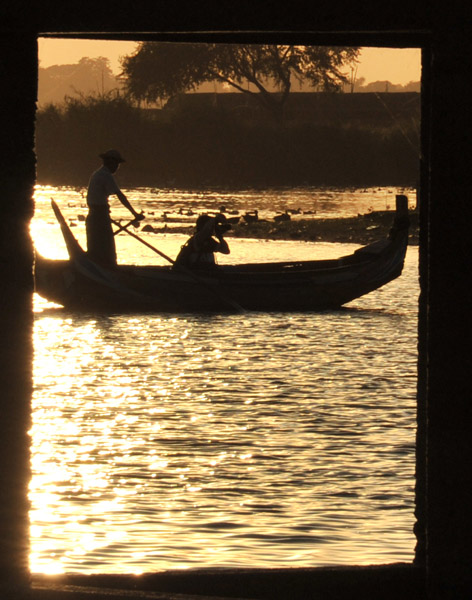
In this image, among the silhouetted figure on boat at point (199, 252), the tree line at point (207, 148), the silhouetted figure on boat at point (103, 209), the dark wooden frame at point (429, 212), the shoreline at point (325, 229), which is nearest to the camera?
the dark wooden frame at point (429, 212)

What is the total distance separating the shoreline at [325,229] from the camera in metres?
28.7

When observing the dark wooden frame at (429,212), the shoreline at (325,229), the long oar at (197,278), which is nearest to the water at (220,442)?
the long oar at (197,278)

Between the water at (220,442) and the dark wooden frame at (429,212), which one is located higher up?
the dark wooden frame at (429,212)

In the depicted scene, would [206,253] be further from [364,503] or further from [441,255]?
[441,255]

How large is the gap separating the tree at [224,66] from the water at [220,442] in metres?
43.4

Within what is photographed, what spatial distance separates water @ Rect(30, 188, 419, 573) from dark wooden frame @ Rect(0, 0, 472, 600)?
233 cm

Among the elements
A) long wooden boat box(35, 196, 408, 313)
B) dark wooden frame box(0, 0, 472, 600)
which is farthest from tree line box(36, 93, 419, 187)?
dark wooden frame box(0, 0, 472, 600)

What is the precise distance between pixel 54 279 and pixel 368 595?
12.6 m

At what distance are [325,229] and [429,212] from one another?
27.5 meters

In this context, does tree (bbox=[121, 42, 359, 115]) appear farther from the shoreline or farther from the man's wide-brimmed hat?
the man's wide-brimmed hat

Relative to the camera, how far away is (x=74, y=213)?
116ft

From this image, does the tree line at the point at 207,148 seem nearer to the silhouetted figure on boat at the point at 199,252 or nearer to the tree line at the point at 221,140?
the tree line at the point at 221,140

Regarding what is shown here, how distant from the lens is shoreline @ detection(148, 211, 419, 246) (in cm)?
2869

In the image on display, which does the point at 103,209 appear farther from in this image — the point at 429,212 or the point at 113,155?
the point at 429,212
